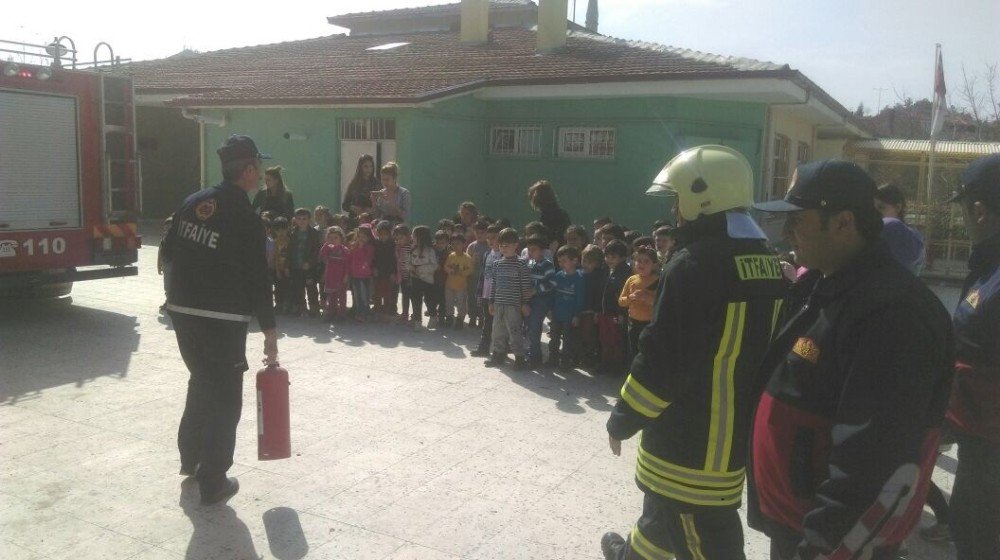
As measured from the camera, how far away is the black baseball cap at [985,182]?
3.32m

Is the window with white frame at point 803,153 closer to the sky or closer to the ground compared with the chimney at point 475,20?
closer to the ground

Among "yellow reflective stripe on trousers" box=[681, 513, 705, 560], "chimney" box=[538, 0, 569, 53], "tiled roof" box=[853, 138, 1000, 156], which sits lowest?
"yellow reflective stripe on trousers" box=[681, 513, 705, 560]

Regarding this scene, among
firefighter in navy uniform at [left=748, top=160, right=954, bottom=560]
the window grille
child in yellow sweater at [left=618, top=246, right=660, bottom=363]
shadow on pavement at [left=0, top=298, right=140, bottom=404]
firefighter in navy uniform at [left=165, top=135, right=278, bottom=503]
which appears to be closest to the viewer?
firefighter in navy uniform at [left=748, top=160, right=954, bottom=560]

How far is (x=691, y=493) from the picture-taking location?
2.77 metres

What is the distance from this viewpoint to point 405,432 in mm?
5684

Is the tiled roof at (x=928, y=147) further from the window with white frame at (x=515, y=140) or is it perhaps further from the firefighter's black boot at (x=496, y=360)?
the firefighter's black boot at (x=496, y=360)

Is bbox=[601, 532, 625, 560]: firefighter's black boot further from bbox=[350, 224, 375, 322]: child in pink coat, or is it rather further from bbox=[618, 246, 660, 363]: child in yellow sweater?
bbox=[350, 224, 375, 322]: child in pink coat

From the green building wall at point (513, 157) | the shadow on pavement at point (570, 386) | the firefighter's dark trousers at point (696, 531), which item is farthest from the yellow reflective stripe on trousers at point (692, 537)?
the green building wall at point (513, 157)

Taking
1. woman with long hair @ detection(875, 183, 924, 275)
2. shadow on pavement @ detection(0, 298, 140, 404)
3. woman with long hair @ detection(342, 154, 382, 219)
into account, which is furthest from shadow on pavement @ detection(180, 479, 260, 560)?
woman with long hair @ detection(342, 154, 382, 219)

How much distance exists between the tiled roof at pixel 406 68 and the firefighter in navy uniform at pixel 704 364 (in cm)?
931

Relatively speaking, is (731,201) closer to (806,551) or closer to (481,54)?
(806,551)

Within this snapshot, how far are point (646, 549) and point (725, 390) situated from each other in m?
0.71

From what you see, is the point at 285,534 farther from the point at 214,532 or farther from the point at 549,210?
the point at 549,210

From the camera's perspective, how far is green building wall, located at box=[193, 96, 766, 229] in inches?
526
